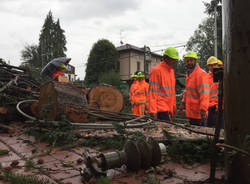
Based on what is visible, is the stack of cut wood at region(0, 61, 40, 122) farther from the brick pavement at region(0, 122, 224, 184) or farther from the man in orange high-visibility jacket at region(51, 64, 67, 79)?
the brick pavement at region(0, 122, 224, 184)

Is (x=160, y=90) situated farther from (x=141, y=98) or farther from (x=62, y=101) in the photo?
(x=141, y=98)

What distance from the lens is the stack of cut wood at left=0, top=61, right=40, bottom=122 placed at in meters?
5.13

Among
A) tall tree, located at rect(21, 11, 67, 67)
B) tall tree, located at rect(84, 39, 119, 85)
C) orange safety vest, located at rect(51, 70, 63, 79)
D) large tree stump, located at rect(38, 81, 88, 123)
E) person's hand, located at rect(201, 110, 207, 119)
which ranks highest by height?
tall tree, located at rect(21, 11, 67, 67)

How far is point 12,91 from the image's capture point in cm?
600

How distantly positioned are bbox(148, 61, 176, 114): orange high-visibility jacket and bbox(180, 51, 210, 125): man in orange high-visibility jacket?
54cm

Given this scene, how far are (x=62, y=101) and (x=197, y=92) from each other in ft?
9.47

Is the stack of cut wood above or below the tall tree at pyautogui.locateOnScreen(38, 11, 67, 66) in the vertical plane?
below

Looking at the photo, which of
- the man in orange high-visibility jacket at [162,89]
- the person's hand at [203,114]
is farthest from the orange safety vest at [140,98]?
the person's hand at [203,114]

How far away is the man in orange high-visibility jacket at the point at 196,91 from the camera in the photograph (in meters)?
4.54

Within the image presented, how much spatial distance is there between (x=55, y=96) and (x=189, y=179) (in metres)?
3.09

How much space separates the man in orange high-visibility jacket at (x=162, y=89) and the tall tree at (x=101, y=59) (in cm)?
3632

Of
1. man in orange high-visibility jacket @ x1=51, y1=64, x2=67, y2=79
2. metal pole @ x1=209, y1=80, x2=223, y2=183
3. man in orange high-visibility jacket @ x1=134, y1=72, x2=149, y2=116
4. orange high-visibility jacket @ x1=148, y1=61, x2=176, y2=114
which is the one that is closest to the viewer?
metal pole @ x1=209, y1=80, x2=223, y2=183

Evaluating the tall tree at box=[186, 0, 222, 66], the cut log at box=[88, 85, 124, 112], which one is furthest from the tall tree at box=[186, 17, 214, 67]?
the cut log at box=[88, 85, 124, 112]

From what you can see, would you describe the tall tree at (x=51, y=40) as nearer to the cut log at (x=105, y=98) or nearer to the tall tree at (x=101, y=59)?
the tall tree at (x=101, y=59)
